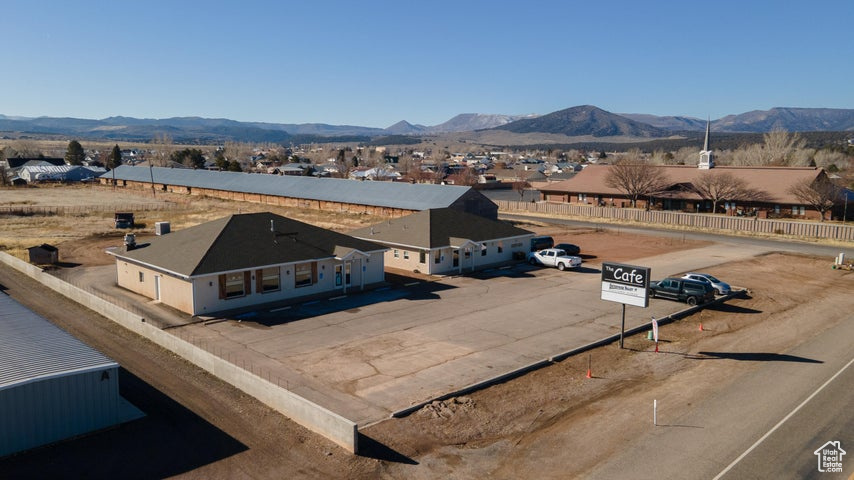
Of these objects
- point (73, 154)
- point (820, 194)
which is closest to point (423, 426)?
point (820, 194)

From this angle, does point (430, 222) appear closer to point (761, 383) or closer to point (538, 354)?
point (538, 354)

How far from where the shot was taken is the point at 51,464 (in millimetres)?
17781

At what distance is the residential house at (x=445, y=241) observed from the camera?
45375mm

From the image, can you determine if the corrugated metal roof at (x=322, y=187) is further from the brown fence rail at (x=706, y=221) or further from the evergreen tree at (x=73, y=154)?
the evergreen tree at (x=73, y=154)

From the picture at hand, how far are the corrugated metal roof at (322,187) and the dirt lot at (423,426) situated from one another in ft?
150

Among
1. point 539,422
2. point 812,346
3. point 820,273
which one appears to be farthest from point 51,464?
point 820,273

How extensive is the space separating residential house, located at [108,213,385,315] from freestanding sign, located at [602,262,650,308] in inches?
650

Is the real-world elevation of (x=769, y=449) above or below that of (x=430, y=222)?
below

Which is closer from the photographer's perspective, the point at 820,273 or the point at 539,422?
the point at 539,422

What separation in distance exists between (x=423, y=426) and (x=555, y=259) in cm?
2997

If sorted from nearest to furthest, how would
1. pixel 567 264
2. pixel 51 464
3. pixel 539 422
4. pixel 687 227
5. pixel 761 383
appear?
pixel 51 464 → pixel 539 422 → pixel 761 383 → pixel 567 264 → pixel 687 227

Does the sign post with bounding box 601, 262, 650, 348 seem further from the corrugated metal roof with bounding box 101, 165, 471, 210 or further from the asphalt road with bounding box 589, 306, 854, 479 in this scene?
the corrugated metal roof with bounding box 101, 165, 471, 210

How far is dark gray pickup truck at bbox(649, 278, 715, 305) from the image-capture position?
1437 inches

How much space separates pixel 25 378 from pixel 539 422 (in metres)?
16.2
